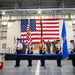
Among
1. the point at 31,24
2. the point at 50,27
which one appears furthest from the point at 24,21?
the point at 50,27

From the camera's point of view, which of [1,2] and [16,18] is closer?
[1,2]

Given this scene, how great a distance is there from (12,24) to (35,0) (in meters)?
4.98

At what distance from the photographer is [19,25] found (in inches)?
650

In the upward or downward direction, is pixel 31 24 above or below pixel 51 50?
above

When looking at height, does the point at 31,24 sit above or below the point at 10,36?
above

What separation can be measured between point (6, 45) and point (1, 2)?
203 inches

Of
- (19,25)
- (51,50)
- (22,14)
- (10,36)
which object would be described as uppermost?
(22,14)

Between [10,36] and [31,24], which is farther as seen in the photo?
[10,36]

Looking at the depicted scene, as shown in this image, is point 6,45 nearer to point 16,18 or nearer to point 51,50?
point 16,18

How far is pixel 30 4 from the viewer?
14.4 m

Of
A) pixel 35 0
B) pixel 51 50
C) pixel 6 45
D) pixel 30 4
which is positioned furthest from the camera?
pixel 6 45

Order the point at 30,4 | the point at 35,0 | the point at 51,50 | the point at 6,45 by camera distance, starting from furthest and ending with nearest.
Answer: the point at 6,45 → the point at 51,50 → the point at 30,4 → the point at 35,0

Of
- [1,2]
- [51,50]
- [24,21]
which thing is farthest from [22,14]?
[51,50]

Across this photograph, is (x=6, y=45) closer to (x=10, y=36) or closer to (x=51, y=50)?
(x=10, y=36)
